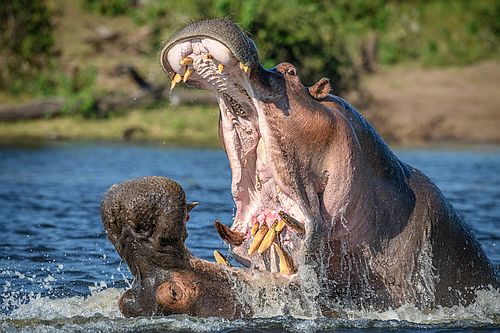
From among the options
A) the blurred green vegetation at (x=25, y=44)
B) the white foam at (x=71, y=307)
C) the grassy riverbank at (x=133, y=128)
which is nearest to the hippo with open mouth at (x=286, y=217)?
the white foam at (x=71, y=307)

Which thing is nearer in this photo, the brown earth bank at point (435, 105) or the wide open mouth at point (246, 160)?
the wide open mouth at point (246, 160)

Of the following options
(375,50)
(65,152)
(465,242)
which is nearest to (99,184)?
(65,152)

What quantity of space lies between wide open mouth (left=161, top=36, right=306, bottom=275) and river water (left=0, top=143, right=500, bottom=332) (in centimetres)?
38

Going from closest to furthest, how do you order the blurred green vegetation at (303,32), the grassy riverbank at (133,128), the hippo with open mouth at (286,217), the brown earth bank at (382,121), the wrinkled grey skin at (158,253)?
the wrinkled grey skin at (158,253), the hippo with open mouth at (286,217), the grassy riverbank at (133,128), the brown earth bank at (382,121), the blurred green vegetation at (303,32)

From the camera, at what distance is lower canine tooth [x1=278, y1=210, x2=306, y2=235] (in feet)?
15.8

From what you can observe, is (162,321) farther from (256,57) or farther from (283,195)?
(256,57)

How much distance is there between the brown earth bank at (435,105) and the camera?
19.1 metres

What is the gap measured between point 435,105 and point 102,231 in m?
12.4

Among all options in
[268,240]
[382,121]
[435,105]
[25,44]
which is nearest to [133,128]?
[25,44]

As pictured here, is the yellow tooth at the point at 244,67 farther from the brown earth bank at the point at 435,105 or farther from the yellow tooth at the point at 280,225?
the brown earth bank at the point at 435,105

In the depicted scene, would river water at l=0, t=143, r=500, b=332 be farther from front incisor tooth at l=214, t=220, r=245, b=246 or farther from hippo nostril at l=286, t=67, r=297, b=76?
hippo nostril at l=286, t=67, r=297, b=76

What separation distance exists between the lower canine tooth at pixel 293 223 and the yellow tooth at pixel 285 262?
15cm

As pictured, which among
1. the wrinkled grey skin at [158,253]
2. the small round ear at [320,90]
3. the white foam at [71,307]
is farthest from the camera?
the white foam at [71,307]

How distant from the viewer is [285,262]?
195 inches
